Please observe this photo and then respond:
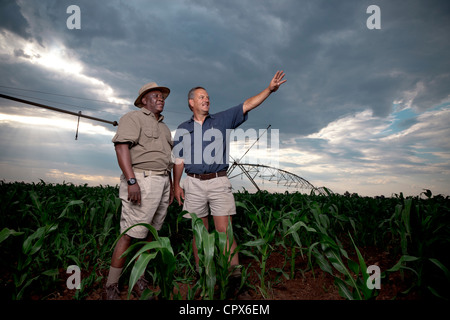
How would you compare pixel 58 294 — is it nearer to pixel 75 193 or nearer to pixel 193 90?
pixel 193 90

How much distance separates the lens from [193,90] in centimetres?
333

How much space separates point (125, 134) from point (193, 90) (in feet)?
3.69

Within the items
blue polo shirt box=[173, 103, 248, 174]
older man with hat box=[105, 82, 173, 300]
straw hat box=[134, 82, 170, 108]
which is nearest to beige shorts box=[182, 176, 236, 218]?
blue polo shirt box=[173, 103, 248, 174]

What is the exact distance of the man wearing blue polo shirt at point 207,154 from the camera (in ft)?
10.00

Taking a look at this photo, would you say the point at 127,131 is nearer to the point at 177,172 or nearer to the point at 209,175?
the point at 177,172

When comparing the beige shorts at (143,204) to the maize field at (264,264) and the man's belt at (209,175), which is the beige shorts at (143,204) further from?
the man's belt at (209,175)

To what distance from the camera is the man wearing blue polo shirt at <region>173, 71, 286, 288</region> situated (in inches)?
120

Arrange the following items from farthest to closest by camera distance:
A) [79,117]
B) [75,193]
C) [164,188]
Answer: [79,117]
[75,193]
[164,188]

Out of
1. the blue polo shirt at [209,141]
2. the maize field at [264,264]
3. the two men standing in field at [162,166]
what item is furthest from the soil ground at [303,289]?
the blue polo shirt at [209,141]

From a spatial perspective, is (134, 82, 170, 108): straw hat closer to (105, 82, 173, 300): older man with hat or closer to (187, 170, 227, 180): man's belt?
(105, 82, 173, 300): older man with hat

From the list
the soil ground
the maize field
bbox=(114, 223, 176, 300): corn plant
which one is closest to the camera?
bbox=(114, 223, 176, 300): corn plant

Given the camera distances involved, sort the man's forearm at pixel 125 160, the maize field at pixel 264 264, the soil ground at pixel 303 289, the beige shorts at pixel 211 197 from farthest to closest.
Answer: the beige shorts at pixel 211 197, the man's forearm at pixel 125 160, the soil ground at pixel 303 289, the maize field at pixel 264 264
